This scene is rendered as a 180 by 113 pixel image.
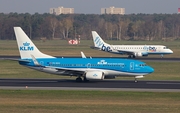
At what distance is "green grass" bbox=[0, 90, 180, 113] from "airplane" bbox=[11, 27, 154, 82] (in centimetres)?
989

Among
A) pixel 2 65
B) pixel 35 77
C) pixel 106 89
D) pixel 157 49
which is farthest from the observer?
pixel 157 49

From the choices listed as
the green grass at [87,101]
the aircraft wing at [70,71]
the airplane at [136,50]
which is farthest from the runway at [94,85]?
the airplane at [136,50]

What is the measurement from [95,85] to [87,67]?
14.5 feet

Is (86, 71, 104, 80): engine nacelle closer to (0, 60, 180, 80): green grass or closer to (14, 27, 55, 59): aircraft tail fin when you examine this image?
(14, 27, 55, 59): aircraft tail fin

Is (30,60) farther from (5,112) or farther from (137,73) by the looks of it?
(5,112)

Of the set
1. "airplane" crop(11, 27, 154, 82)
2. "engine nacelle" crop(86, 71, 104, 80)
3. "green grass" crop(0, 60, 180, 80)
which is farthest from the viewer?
"green grass" crop(0, 60, 180, 80)

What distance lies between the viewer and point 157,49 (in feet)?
337

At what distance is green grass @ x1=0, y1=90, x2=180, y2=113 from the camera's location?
3516cm

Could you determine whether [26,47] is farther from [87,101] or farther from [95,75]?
[87,101]

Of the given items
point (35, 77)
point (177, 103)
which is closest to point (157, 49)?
point (35, 77)

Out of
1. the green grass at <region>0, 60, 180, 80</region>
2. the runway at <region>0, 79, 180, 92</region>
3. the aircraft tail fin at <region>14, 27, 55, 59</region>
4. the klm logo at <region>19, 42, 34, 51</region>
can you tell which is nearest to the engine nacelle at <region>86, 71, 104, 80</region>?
the runway at <region>0, 79, 180, 92</region>

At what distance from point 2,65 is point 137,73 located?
28944 millimetres

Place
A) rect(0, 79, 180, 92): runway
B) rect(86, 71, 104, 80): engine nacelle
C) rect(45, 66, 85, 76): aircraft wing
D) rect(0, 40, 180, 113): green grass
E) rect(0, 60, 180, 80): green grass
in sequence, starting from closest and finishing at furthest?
1. rect(0, 40, 180, 113): green grass
2. rect(0, 79, 180, 92): runway
3. rect(86, 71, 104, 80): engine nacelle
4. rect(45, 66, 85, 76): aircraft wing
5. rect(0, 60, 180, 80): green grass

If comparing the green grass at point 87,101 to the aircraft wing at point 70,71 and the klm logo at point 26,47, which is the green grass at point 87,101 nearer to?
the aircraft wing at point 70,71
